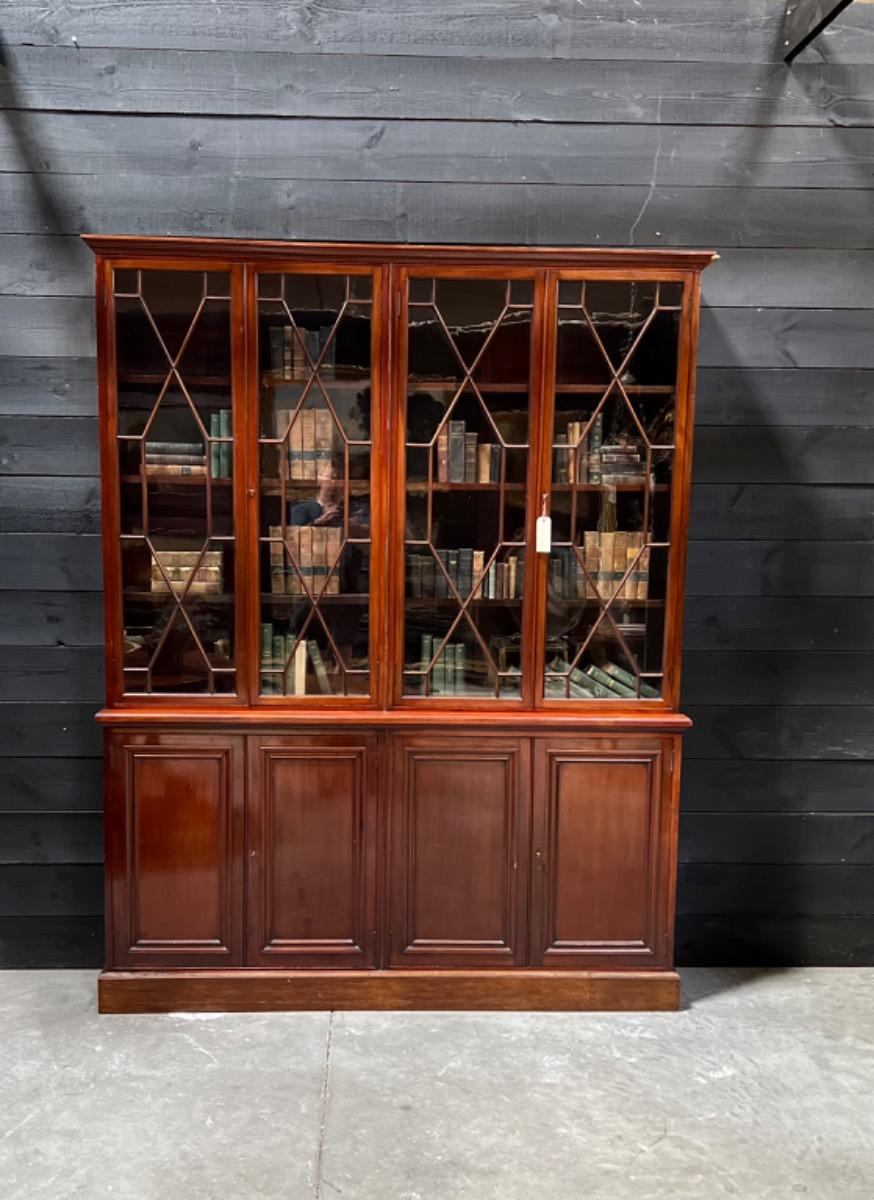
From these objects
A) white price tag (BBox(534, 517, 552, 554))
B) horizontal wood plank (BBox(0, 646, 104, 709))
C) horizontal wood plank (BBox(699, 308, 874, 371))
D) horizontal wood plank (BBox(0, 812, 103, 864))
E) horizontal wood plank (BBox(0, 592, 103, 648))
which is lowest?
horizontal wood plank (BBox(0, 812, 103, 864))

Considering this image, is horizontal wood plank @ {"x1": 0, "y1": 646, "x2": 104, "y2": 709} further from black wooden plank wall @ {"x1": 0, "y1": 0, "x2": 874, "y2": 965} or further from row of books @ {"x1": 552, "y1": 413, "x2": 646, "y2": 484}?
row of books @ {"x1": 552, "y1": 413, "x2": 646, "y2": 484}

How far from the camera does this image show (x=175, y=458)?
8.30ft

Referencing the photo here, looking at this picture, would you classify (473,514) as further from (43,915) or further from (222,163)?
(43,915)

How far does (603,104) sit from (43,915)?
3087mm

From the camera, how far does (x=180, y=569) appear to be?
8.38ft

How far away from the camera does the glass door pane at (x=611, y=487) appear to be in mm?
2525

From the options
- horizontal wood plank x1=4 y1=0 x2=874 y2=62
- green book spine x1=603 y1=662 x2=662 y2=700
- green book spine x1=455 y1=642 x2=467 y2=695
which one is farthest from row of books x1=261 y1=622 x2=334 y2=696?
horizontal wood plank x1=4 y1=0 x2=874 y2=62

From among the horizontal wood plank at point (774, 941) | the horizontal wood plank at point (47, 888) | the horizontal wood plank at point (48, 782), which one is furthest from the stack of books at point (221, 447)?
the horizontal wood plank at point (774, 941)

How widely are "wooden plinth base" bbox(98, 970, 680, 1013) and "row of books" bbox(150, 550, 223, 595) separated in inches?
44.2

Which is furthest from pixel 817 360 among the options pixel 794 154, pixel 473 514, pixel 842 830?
Result: pixel 842 830

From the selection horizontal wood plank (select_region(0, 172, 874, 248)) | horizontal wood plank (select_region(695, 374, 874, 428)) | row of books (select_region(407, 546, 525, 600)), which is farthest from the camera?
horizontal wood plank (select_region(695, 374, 874, 428))

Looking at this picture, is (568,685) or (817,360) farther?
(817,360)

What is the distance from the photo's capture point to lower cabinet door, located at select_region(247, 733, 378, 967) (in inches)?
102

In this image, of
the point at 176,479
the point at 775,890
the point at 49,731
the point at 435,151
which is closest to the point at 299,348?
the point at 176,479
